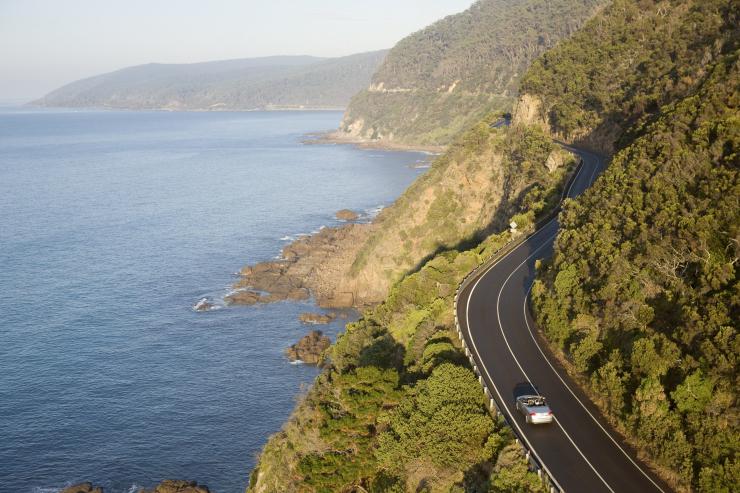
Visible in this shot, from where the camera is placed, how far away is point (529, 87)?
79562mm

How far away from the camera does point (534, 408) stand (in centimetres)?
2342

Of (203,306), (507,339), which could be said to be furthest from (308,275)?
(507,339)

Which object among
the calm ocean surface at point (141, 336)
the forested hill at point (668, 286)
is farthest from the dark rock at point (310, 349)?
the forested hill at point (668, 286)

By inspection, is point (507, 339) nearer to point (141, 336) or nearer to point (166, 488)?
point (166, 488)

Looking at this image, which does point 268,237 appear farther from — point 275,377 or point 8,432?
point 8,432

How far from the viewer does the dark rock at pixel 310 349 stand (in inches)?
2282

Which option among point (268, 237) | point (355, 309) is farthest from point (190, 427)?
point (268, 237)

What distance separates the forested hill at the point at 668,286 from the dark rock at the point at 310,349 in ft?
94.4

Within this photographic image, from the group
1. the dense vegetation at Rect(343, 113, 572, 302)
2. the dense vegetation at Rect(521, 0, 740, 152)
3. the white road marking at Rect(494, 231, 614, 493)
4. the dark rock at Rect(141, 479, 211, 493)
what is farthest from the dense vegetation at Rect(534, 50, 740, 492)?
the dense vegetation at Rect(343, 113, 572, 302)

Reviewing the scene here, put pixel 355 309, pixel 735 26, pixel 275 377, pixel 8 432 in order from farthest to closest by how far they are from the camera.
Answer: pixel 355 309
pixel 275 377
pixel 735 26
pixel 8 432

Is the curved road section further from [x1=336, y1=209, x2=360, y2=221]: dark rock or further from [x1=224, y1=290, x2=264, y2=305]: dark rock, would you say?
[x1=336, y1=209, x2=360, y2=221]: dark rock

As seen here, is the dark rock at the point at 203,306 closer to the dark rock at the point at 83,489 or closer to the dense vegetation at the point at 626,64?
the dark rock at the point at 83,489

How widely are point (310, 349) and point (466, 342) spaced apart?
3034cm

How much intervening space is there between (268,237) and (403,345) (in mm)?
65601
